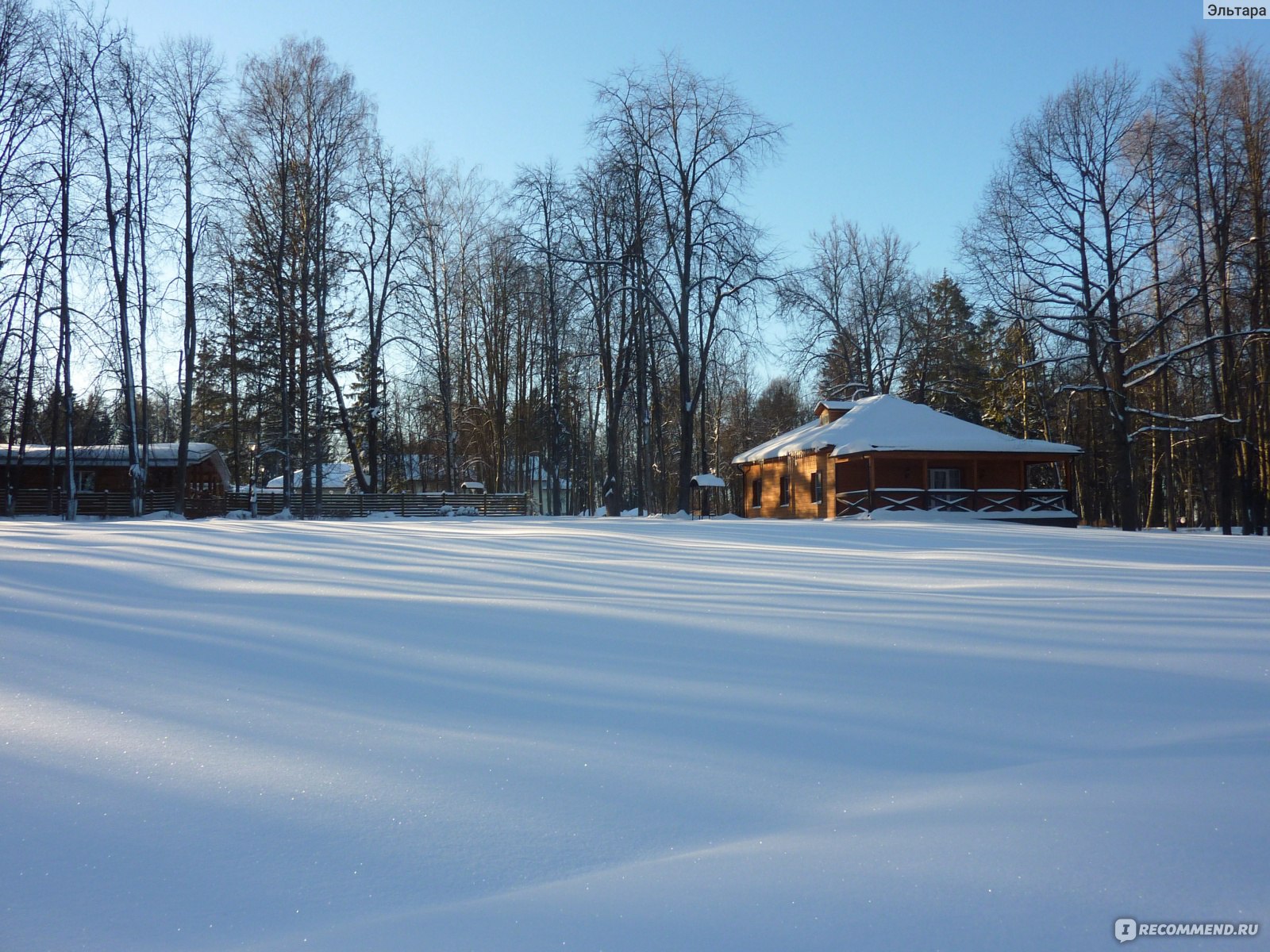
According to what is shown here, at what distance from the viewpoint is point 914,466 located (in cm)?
2912

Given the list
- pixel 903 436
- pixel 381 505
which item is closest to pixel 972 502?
pixel 903 436

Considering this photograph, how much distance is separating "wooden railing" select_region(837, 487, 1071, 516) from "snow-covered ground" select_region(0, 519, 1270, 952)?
21.2m

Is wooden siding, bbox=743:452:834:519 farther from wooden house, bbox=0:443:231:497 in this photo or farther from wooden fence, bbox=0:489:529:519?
wooden house, bbox=0:443:231:497

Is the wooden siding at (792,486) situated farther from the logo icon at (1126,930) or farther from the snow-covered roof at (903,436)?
the logo icon at (1126,930)

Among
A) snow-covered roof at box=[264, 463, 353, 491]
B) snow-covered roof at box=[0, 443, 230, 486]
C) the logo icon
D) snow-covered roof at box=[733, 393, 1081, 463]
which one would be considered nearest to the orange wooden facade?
snow-covered roof at box=[733, 393, 1081, 463]

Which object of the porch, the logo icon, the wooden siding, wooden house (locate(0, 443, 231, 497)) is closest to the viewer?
the logo icon

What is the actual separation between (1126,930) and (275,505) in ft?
108

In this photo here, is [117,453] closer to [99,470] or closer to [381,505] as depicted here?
[99,470]

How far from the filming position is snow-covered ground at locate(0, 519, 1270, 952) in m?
2.14

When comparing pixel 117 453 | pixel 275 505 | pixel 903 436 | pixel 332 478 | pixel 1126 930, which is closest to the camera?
pixel 1126 930

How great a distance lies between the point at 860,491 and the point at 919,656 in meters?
24.0

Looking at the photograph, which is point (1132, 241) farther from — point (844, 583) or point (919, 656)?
point (919, 656)

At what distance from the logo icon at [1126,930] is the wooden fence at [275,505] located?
93.5 ft

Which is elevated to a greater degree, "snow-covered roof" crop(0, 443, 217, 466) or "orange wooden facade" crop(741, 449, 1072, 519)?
"snow-covered roof" crop(0, 443, 217, 466)
